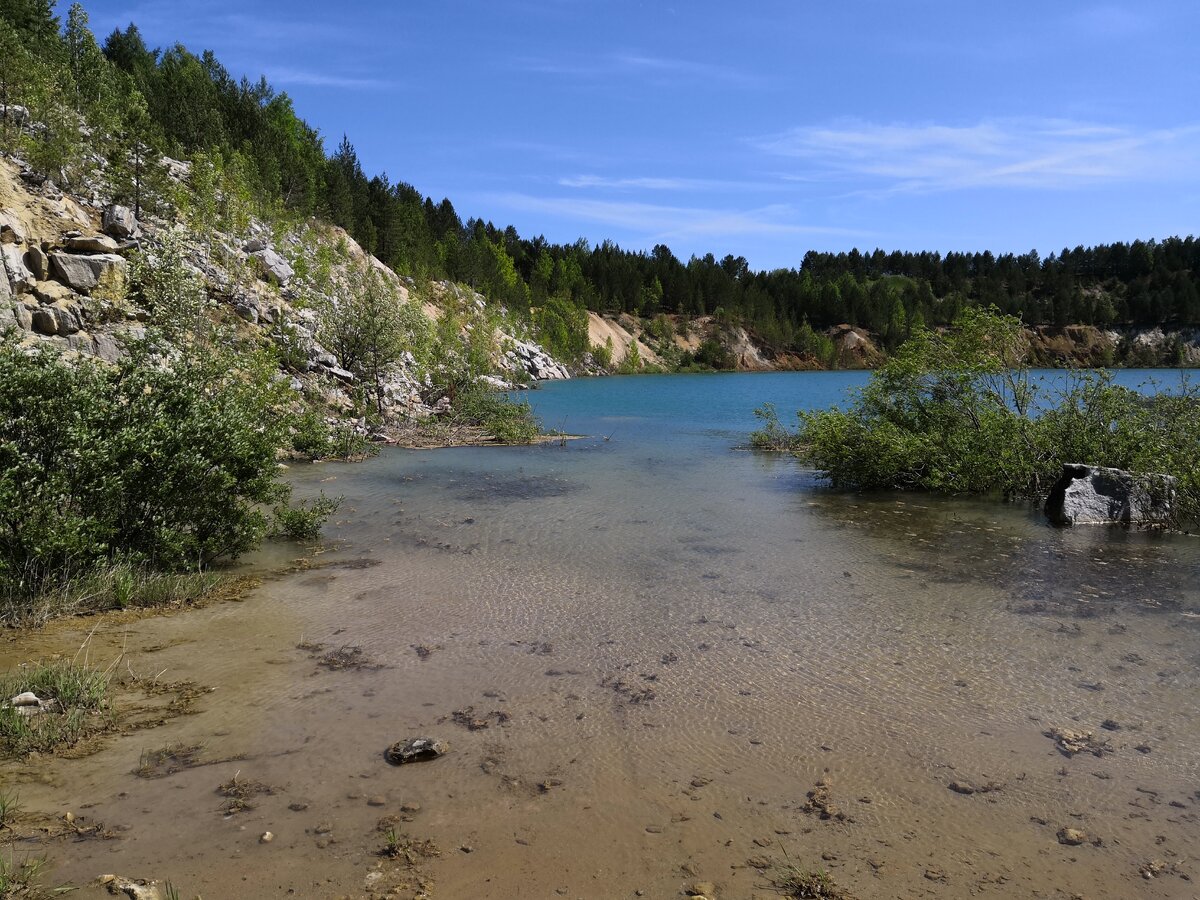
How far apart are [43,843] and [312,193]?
75890 millimetres

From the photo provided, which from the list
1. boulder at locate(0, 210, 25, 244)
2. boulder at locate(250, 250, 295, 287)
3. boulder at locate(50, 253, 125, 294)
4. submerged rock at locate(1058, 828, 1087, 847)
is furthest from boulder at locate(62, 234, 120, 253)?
submerged rock at locate(1058, 828, 1087, 847)

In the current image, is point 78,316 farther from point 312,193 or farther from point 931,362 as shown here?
point 312,193

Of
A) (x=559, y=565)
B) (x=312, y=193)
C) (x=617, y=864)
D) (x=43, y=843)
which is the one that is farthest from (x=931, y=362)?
(x=312, y=193)

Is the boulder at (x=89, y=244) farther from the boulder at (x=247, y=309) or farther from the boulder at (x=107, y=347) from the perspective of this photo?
the boulder at (x=247, y=309)

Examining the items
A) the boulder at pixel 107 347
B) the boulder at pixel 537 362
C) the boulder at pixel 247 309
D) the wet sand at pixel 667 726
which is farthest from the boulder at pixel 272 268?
the boulder at pixel 537 362

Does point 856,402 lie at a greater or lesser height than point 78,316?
lesser

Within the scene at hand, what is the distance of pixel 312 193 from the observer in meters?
72.2

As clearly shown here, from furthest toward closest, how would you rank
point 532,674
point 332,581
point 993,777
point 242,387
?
point 242,387
point 332,581
point 532,674
point 993,777

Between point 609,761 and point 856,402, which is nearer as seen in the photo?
point 609,761

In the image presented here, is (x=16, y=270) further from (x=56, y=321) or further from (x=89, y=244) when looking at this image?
(x=89, y=244)

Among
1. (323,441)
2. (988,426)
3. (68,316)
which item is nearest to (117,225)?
A: (68,316)

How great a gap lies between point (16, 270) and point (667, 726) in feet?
79.8

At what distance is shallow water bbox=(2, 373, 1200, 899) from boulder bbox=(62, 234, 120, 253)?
1837cm

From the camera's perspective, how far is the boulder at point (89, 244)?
998 inches
